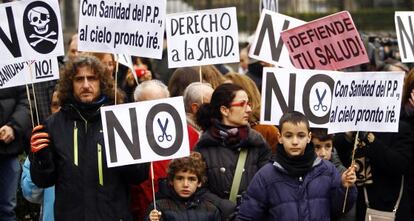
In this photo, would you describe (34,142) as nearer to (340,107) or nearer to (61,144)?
(61,144)

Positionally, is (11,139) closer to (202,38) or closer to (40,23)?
(40,23)

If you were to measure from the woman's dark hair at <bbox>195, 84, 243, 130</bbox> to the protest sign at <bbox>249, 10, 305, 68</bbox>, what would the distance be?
1702 millimetres

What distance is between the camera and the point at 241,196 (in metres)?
9.81

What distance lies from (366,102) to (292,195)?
51.5 inches

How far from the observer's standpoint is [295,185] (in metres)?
9.38

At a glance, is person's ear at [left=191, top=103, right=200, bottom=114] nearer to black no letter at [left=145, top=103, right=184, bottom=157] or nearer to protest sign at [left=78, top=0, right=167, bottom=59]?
protest sign at [left=78, top=0, right=167, bottom=59]

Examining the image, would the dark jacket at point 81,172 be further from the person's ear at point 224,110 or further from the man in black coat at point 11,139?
the man in black coat at point 11,139

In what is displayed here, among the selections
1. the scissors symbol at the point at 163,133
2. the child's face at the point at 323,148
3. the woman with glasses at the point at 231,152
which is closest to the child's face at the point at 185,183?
the woman with glasses at the point at 231,152

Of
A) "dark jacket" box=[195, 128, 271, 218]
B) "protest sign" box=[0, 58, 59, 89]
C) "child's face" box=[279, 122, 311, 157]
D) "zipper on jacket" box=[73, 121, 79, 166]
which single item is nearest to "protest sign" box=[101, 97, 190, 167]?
"zipper on jacket" box=[73, 121, 79, 166]

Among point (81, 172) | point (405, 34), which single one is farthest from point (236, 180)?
point (405, 34)

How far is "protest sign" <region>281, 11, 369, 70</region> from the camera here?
36.3ft

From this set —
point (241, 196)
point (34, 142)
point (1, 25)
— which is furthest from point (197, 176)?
point (1, 25)

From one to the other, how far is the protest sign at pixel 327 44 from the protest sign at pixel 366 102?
0.67m

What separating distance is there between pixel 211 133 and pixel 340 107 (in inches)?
38.6
